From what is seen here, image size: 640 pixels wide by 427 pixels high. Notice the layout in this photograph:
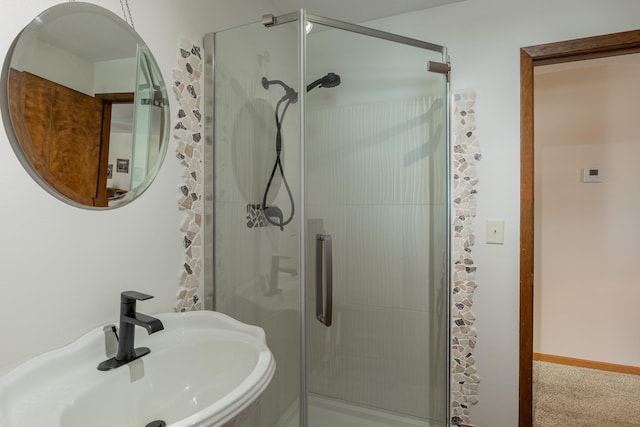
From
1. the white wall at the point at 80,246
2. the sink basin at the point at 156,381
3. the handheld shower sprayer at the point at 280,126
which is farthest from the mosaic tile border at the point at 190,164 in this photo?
the handheld shower sprayer at the point at 280,126

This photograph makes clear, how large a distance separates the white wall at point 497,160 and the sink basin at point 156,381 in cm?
134

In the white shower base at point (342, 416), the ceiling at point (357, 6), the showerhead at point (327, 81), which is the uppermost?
the ceiling at point (357, 6)

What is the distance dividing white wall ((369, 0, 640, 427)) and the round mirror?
5.29 ft

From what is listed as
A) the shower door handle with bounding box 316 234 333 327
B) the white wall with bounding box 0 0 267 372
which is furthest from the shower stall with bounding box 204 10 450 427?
the white wall with bounding box 0 0 267 372

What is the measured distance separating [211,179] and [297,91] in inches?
22.4

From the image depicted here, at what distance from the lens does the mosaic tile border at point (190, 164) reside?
1.41 m

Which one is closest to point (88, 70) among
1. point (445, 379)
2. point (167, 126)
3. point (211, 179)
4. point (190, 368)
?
point (167, 126)

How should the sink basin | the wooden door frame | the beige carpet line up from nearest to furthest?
1. the sink basin
2. the wooden door frame
3. the beige carpet

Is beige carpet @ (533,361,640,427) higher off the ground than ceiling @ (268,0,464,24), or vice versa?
ceiling @ (268,0,464,24)

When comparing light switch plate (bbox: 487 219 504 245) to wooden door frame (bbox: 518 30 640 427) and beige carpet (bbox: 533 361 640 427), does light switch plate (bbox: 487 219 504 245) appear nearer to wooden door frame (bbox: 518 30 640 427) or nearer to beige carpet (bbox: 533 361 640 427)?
wooden door frame (bbox: 518 30 640 427)

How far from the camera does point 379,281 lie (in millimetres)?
1564

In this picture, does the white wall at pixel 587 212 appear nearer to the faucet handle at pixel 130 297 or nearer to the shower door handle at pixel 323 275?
the shower door handle at pixel 323 275

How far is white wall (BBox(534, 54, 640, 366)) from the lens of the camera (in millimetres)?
2738

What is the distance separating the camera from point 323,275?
141 centimetres
